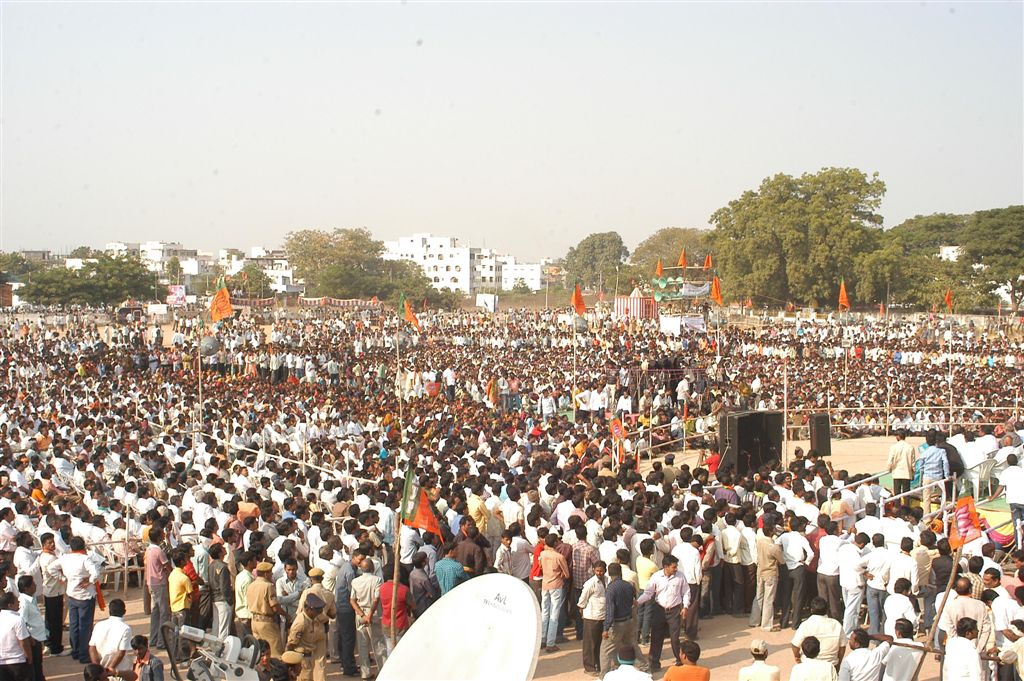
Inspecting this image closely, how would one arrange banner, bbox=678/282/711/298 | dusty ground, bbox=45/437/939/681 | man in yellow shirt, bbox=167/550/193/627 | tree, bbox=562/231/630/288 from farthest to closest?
tree, bbox=562/231/630/288, banner, bbox=678/282/711/298, dusty ground, bbox=45/437/939/681, man in yellow shirt, bbox=167/550/193/627

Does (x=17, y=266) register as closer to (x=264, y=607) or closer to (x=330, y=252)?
(x=330, y=252)

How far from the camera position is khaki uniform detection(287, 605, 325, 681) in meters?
7.54

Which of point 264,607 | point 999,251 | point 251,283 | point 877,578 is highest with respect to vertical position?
point 999,251

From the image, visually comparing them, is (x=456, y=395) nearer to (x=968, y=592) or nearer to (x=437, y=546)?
(x=437, y=546)

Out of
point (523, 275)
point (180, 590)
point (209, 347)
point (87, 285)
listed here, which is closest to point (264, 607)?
point (180, 590)

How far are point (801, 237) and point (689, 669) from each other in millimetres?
53548

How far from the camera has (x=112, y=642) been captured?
7.19m

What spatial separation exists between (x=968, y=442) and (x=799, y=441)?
21.3ft

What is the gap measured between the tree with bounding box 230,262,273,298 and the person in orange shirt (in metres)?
66.4

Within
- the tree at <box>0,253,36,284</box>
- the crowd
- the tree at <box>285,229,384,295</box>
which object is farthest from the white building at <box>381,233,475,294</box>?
the crowd

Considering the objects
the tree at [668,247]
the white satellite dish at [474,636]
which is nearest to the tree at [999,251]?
the tree at [668,247]

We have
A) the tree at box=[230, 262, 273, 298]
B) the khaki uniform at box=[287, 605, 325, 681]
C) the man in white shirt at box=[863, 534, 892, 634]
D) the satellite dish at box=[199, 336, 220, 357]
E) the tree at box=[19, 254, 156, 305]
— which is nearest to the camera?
the khaki uniform at box=[287, 605, 325, 681]

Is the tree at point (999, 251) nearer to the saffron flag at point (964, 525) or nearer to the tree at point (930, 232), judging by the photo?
the tree at point (930, 232)

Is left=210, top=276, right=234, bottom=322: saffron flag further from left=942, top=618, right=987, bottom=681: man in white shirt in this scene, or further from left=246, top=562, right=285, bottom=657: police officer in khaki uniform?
left=942, top=618, right=987, bottom=681: man in white shirt
